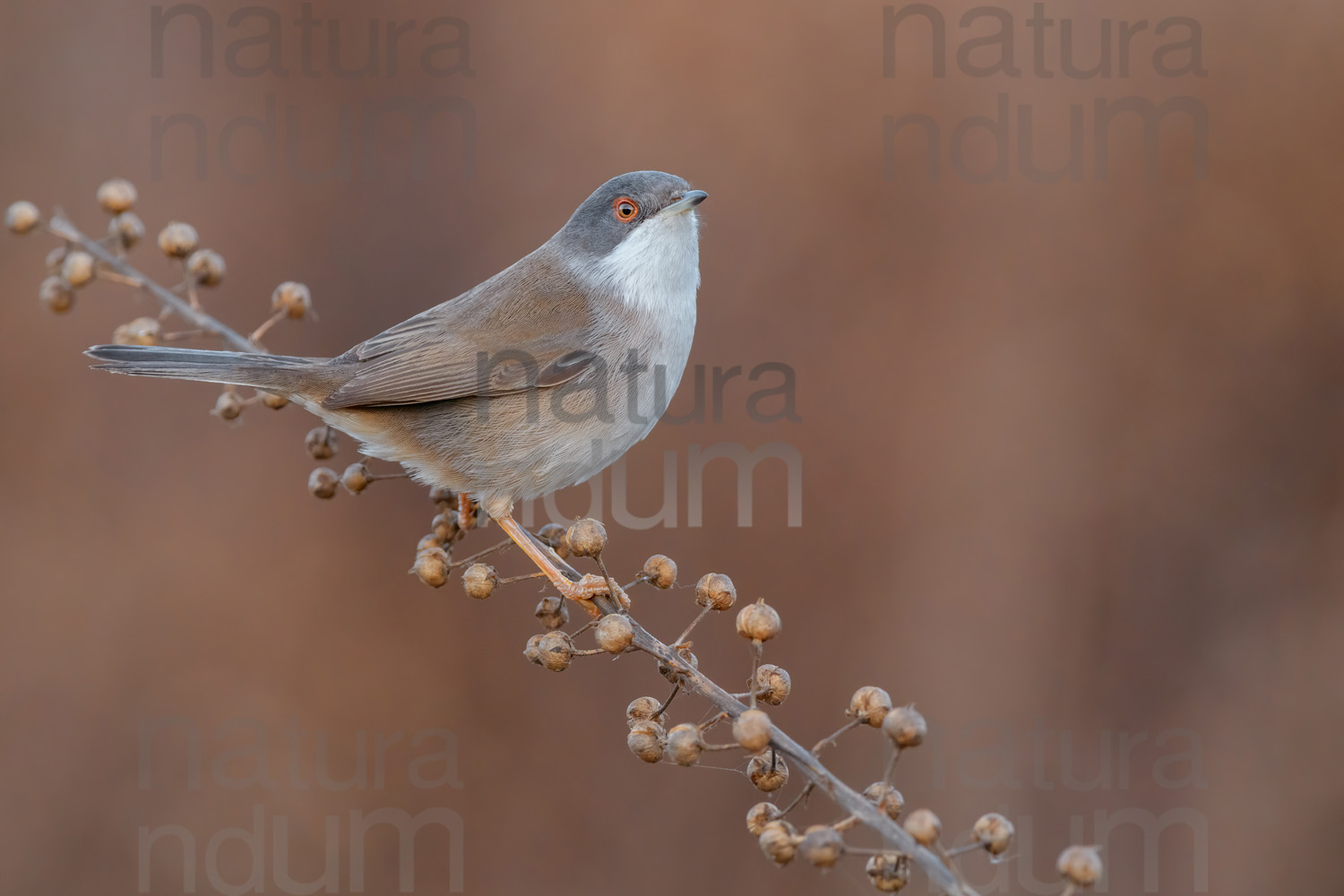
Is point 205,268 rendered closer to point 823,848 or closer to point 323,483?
point 323,483

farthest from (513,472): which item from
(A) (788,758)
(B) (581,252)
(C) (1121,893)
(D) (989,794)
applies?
(C) (1121,893)

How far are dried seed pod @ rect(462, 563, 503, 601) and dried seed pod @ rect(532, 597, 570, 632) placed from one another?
0.93 ft

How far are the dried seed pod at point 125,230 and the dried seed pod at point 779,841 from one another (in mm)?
2551

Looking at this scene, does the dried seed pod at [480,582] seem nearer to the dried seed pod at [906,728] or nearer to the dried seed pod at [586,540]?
the dried seed pod at [586,540]

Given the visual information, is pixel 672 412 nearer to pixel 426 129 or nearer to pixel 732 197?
pixel 732 197

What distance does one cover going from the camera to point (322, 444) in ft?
11.5

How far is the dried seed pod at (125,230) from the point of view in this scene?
298cm

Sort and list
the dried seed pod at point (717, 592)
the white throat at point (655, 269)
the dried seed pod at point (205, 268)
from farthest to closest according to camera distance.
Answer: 1. the white throat at point (655, 269)
2. the dried seed pod at point (205, 268)
3. the dried seed pod at point (717, 592)

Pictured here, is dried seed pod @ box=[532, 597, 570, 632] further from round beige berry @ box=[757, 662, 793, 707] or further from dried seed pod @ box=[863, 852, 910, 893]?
dried seed pod @ box=[863, 852, 910, 893]

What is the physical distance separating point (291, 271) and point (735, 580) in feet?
9.49

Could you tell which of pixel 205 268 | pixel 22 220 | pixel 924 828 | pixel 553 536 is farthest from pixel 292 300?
pixel 924 828

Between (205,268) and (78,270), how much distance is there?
35 centimetres

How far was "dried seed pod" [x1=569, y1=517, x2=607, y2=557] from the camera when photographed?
99.2 inches

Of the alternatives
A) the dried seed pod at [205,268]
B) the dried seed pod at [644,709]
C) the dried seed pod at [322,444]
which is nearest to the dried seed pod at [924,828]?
the dried seed pod at [644,709]
